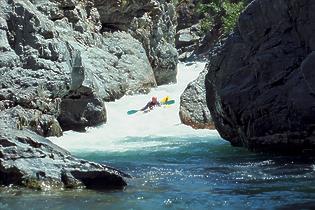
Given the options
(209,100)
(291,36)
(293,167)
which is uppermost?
(291,36)

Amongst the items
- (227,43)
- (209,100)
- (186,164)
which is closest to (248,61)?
(227,43)

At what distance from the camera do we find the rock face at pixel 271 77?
1155 cm

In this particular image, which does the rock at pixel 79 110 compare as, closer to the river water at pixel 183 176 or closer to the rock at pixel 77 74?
the rock at pixel 77 74

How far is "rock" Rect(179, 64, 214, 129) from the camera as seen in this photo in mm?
19344

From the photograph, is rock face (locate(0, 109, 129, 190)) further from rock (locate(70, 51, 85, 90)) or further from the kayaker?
the kayaker

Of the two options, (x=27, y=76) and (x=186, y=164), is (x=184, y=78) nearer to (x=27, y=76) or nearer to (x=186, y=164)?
(x=27, y=76)

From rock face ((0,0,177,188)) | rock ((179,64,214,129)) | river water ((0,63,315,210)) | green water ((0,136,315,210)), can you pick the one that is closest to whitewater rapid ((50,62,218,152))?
river water ((0,63,315,210))

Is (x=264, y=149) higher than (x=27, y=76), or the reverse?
(x=27, y=76)

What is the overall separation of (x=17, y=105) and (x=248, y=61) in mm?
7484

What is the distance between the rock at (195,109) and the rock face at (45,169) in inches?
412

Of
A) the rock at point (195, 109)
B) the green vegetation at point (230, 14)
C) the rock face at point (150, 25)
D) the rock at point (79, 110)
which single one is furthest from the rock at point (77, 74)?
the green vegetation at point (230, 14)

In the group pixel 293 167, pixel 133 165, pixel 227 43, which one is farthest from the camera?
pixel 227 43

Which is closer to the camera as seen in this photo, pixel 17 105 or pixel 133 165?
pixel 133 165

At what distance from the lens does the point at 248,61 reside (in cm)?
1282
